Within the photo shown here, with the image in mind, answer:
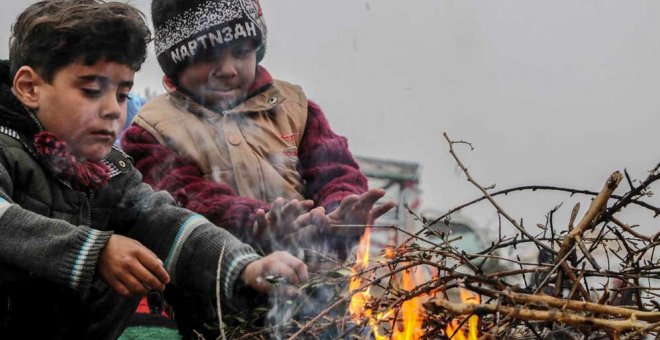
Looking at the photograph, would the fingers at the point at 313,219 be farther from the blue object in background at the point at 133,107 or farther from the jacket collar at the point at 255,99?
the blue object in background at the point at 133,107

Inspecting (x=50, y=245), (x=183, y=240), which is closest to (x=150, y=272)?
(x=50, y=245)

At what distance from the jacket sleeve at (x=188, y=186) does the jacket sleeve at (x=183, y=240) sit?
0.17m

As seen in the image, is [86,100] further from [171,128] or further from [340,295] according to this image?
[340,295]

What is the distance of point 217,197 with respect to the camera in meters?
3.01

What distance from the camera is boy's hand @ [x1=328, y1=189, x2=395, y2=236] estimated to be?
277 cm

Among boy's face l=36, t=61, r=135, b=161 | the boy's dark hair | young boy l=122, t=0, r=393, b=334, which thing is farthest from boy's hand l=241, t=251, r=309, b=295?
the boy's dark hair

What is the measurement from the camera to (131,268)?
225cm

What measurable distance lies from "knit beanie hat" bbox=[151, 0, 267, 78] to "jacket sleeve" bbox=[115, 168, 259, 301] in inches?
25.2

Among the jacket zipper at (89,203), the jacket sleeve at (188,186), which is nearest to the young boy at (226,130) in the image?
the jacket sleeve at (188,186)

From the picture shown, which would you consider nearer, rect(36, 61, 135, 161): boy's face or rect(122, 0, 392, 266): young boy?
rect(36, 61, 135, 161): boy's face

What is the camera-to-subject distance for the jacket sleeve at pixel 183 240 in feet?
8.52

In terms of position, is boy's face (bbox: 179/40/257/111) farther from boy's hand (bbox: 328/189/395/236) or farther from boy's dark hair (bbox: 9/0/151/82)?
boy's hand (bbox: 328/189/395/236)

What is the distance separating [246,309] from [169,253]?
356mm

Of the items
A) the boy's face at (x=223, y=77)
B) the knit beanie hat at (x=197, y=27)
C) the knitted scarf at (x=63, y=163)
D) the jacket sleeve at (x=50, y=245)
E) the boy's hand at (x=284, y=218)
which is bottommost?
the jacket sleeve at (x=50, y=245)
